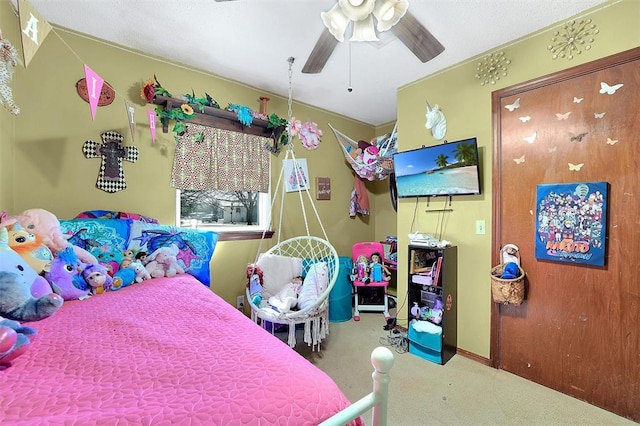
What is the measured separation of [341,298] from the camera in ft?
10.0

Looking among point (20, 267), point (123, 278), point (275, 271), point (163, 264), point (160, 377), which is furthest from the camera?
point (275, 271)

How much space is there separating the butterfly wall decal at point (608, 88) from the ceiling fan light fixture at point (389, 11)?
1.43m

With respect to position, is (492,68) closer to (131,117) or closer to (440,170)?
(440,170)

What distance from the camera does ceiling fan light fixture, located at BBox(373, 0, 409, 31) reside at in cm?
131

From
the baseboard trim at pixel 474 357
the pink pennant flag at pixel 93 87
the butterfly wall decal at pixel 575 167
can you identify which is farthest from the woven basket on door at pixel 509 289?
the pink pennant flag at pixel 93 87

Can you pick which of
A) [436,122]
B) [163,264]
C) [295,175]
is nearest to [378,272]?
[295,175]

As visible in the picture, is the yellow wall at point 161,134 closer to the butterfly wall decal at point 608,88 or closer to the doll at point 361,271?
the butterfly wall decal at point 608,88

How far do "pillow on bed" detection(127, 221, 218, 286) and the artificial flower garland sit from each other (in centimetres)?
90

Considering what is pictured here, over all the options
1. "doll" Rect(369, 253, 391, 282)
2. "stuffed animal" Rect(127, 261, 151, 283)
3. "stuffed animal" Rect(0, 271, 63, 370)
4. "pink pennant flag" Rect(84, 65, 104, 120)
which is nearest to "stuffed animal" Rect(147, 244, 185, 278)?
"stuffed animal" Rect(127, 261, 151, 283)

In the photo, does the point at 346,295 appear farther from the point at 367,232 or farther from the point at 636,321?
the point at 636,321

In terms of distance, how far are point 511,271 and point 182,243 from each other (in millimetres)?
2449

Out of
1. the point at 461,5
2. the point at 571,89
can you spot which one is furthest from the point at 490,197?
the point at 461,5

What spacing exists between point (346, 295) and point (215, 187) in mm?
1803

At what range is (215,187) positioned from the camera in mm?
2646
